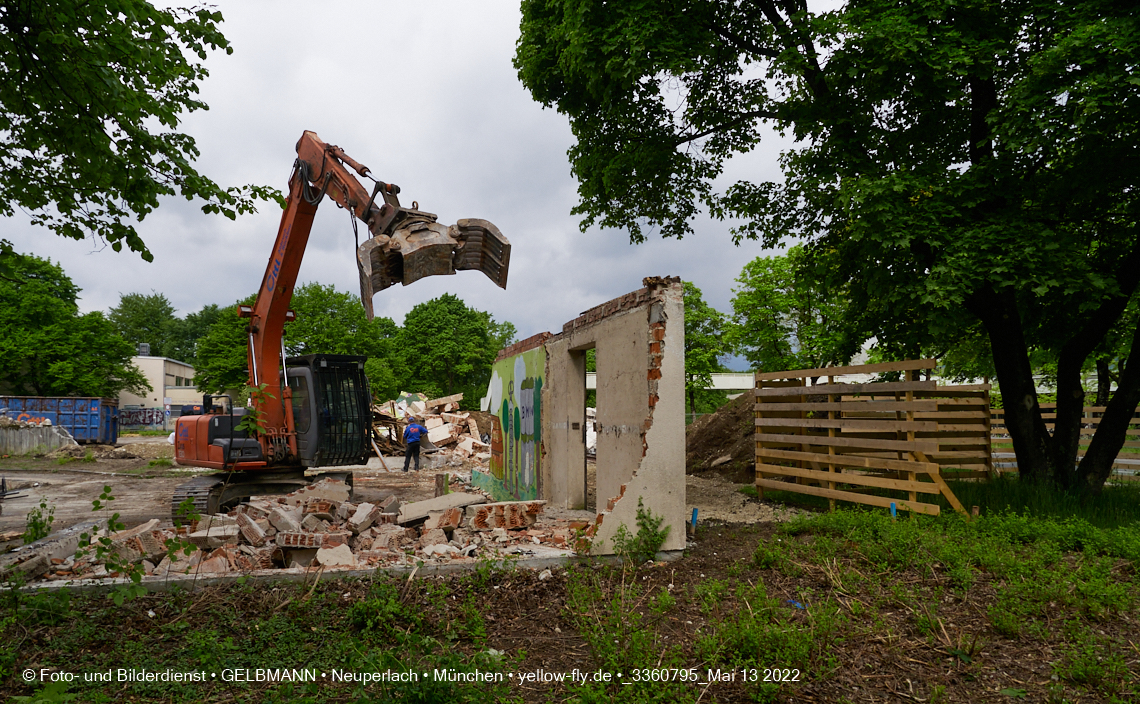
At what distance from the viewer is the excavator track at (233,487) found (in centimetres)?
988

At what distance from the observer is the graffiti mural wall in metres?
11.0

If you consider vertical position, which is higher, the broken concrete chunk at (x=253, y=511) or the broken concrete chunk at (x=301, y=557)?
the broken concrete chunk at (x=253, y=511)

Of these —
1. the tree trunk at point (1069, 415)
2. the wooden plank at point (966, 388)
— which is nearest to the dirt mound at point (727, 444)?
the wooden plank at point (966, 388)

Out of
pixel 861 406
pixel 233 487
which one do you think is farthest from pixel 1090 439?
pixel 233 487

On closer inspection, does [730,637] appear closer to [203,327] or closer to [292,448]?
[292,448]

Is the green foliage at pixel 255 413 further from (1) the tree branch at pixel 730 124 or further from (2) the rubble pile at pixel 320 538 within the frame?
(1) the tree branch at pixel 730 124

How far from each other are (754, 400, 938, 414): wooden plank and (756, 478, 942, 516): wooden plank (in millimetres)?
1160

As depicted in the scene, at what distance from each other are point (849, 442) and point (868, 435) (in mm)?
870

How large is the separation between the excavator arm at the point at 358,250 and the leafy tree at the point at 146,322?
69043 mm

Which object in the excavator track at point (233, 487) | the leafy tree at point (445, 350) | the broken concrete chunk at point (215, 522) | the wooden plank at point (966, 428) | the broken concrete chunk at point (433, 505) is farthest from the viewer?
the leafy tree at point (445, 350)

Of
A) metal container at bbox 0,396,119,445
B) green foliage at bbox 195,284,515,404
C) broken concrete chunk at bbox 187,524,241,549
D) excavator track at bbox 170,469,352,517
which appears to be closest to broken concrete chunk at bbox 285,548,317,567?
broken concrete chunk at bbox 187,524,241,549

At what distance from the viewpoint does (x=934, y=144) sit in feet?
32.8

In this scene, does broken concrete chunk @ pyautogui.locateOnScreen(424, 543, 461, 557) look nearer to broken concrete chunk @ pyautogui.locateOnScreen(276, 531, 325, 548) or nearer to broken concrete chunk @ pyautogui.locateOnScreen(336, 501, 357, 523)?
broken concrete chunk @ pyautogui.locateOnScreen(276, 531, 325, 548)

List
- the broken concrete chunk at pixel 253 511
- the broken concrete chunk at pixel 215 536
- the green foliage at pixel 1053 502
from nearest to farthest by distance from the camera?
1. the broken concrete chunk at pixel 215 536
2. the green foliage at pixel 1053 502
3. the broken concrete chunk at pixel 253 511
